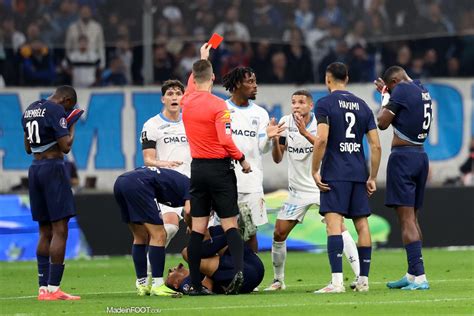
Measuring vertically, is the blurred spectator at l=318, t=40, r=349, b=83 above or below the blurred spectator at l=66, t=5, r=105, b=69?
below

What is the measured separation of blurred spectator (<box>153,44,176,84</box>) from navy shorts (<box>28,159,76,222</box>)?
8442 millimetres

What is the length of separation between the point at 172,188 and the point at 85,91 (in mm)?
8622

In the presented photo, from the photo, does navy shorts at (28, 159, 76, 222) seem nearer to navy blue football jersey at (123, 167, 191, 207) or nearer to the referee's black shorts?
navy blue football jersey at (123, 167, 191, 207)

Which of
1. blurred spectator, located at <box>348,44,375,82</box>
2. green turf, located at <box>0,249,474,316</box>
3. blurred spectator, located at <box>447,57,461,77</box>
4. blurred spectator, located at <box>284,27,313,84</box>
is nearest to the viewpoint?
green turf, located at <box>0,249,474,316</box>

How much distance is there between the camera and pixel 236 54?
22625mm

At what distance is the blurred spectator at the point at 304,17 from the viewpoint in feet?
74.1

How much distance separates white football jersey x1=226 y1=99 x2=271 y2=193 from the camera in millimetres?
14703

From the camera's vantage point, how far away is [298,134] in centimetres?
1535

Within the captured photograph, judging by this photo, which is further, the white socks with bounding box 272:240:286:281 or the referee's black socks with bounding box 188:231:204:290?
the white socks with bounding box 272:240:286:281

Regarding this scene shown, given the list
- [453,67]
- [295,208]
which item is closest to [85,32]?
[453,67]

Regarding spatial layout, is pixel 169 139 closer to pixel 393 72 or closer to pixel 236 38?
pixel 393 72

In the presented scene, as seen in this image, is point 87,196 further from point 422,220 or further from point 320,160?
point 320,160

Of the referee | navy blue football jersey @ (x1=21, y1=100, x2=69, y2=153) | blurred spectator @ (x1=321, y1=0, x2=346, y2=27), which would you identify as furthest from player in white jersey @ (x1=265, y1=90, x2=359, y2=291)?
blurred spectator @ (x1=321, y1=0, x2=346, y2=27)

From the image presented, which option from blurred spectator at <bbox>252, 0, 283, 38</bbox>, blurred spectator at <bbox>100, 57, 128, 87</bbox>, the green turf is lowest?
the green turf
